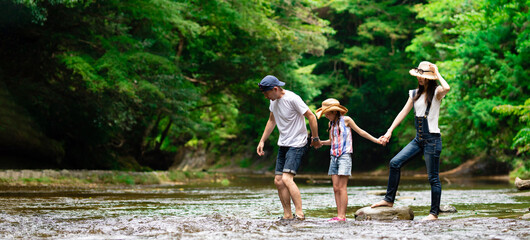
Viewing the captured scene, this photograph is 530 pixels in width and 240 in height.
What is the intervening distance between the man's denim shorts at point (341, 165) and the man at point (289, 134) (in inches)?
11.1

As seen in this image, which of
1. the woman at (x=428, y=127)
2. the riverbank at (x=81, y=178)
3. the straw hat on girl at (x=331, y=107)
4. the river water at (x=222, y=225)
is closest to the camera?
the river water at (x=222, y=225)

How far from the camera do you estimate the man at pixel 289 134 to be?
7.88 meters

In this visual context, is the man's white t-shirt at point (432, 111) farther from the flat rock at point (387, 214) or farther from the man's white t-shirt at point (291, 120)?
the man's white t-shirt at point (291, 120)

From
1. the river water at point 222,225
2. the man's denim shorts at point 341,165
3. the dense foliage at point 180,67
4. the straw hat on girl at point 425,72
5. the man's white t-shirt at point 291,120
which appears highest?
the dense foliage at point 180,67

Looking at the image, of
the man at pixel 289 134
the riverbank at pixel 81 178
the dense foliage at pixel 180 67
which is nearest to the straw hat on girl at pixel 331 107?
the man at pixel 289 134

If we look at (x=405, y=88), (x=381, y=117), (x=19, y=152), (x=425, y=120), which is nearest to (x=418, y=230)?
(x=425, y=120)

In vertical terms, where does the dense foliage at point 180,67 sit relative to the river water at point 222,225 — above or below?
above

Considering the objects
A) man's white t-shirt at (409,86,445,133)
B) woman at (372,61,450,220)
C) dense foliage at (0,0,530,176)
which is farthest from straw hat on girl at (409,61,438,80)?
dense foliage at (0,0,530,176)

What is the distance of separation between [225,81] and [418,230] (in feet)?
78.4

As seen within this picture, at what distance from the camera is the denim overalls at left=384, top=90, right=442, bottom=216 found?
7820mm

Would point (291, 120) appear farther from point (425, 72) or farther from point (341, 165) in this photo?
point (425, 72)

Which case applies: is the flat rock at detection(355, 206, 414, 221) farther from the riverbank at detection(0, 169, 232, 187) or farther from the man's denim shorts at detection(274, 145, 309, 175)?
the riverbank at detection(0, 169, 232, 187)

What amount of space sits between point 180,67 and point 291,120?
19047 millimetres

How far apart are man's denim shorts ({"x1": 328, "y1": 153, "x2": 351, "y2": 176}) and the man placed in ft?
0.92
